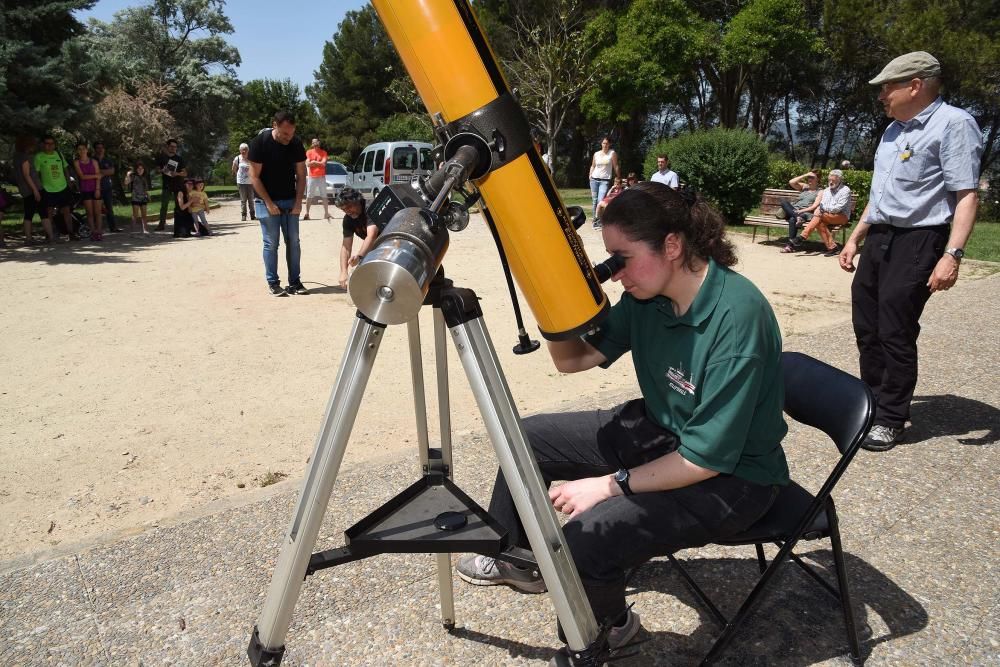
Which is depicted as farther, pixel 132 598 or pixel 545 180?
pixel 132 598

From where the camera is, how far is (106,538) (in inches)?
116

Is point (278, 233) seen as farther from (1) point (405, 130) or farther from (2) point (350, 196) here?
(1) point (405, 130)

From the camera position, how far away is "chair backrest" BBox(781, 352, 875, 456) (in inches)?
79.2

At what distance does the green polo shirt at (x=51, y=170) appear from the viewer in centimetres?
1106

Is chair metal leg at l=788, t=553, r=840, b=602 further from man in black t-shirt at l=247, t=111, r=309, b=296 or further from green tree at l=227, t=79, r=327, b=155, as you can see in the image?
green tree at l=227, t=79, r=327, b=155

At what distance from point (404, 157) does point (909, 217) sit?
16.5 meters

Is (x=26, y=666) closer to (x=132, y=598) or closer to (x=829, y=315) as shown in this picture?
(x=132, y=598)

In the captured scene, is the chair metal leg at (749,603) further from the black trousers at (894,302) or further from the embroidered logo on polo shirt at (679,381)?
the black trousers at (894,302)

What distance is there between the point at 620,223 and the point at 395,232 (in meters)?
0.91

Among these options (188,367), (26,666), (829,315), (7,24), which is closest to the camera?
(26,666)

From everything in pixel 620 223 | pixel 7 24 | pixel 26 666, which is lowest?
pixel 26 666

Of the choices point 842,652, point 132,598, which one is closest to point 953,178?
point 842,652

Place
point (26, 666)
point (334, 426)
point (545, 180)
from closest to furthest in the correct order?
point (334, 426) < point (545, 180) < point (26, 666)

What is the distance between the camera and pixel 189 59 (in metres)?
30.1
